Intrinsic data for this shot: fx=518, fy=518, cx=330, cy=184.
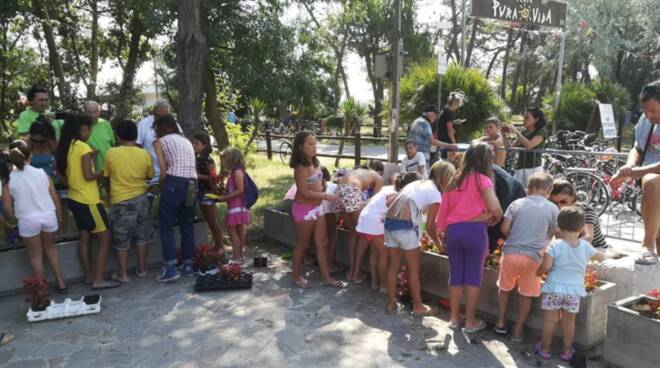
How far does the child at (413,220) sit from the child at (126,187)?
8.56 ft

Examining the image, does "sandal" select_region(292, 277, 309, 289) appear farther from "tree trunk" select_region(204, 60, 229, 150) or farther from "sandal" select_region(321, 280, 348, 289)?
"tree trunk" select_region(204, 60, 229, 150)

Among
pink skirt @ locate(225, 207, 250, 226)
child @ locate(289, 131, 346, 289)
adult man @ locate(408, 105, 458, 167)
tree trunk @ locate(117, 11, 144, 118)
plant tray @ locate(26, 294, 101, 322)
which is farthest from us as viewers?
tree trunk @ locate(117, 11, 144, 118)

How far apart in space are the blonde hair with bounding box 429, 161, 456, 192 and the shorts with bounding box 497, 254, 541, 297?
813 millimetres

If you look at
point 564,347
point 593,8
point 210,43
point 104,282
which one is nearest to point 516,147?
point 564,347

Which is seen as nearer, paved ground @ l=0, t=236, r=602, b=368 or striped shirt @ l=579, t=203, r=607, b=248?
paved ground @ l=0, t=236, r=602, b=368

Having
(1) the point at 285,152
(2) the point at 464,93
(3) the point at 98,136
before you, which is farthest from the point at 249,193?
(1) the point at 285,152

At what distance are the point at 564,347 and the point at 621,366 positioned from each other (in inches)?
14.6

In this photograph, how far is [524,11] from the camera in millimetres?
10859

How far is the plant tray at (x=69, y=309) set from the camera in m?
4.51

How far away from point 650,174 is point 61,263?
5.65 m

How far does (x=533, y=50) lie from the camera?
3778 centimetres

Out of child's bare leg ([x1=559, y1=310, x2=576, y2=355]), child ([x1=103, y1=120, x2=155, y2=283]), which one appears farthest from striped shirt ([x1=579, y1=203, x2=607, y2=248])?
child ([x1=103, y1=120, x2=155, y2=283])

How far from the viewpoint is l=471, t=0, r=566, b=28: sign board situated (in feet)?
32.8

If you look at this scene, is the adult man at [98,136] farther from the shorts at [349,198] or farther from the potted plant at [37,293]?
the shorts at [349,198]
